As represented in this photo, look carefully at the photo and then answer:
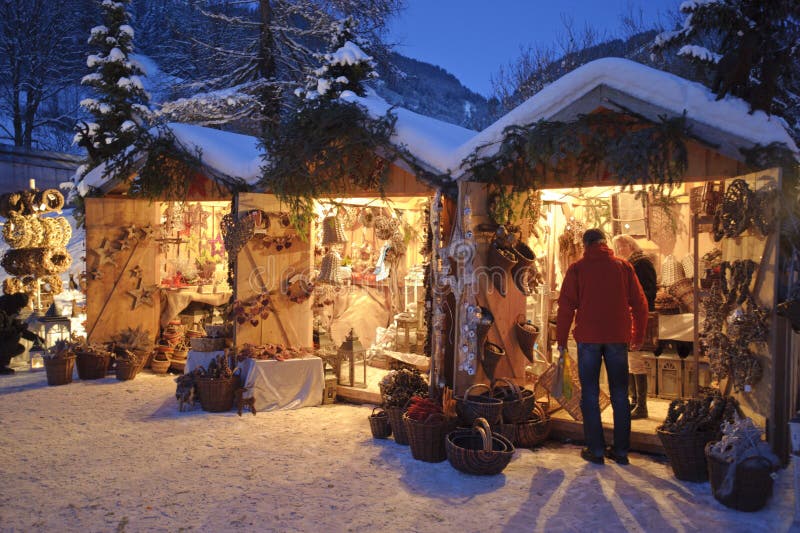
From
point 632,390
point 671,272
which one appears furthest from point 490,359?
point 671,272

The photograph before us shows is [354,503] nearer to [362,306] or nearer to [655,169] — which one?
[655,169]

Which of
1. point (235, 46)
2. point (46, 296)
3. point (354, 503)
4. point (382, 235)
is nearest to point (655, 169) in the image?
point (354, 503)

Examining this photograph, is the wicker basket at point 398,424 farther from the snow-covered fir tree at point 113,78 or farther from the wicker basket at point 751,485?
the snow-covered fir tree at point 113,78

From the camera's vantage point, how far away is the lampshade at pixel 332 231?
7793 mm

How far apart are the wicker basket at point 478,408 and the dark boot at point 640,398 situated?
1.50 meters

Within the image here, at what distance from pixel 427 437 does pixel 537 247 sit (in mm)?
3222

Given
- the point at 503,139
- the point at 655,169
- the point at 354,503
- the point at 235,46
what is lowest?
the point at 354,503

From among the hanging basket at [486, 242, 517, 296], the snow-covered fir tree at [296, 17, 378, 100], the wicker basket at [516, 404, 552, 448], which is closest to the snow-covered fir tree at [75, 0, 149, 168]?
the snow-covered fir tree at [296, 17, 378, 100]

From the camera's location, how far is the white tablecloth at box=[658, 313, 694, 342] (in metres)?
6.83

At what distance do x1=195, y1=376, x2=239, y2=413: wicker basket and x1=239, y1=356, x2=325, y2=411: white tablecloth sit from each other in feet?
0.68

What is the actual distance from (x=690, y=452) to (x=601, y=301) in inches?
50.0

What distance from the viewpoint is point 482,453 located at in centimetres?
474

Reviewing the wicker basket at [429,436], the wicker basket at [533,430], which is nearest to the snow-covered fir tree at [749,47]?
the wicker basket at [533,430]

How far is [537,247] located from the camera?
7555 mm
